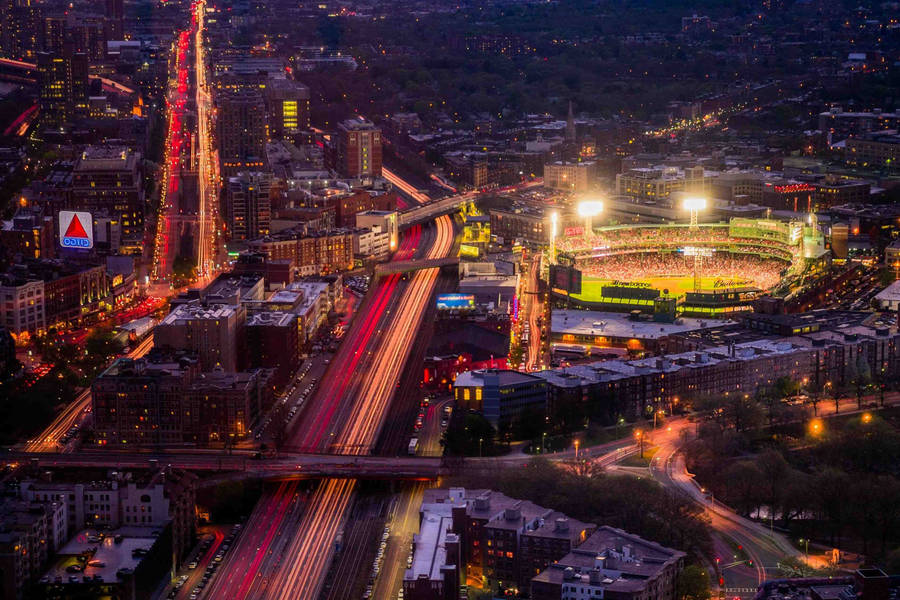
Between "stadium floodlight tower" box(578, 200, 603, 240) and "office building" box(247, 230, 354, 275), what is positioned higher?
"stadium floodlight tower" box(578, 200, 603, 240)

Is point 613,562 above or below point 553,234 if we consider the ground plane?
below

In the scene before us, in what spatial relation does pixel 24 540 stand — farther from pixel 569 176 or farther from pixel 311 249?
pixel 569 176

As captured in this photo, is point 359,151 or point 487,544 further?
point 359,151

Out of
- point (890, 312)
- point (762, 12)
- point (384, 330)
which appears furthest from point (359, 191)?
point (762, 12)

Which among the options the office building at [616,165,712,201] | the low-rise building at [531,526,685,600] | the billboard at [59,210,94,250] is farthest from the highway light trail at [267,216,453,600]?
the office building at [616,165,712,201]

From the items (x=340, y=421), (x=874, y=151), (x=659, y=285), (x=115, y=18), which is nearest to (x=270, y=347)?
(x=340, y=421)

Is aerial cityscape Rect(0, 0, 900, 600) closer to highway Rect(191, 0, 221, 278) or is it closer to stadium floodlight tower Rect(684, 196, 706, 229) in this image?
stadium floodlight tower Rect(684, 196, 706, 229)

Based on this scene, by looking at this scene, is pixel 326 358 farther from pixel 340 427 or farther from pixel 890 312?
pixel 890 312
